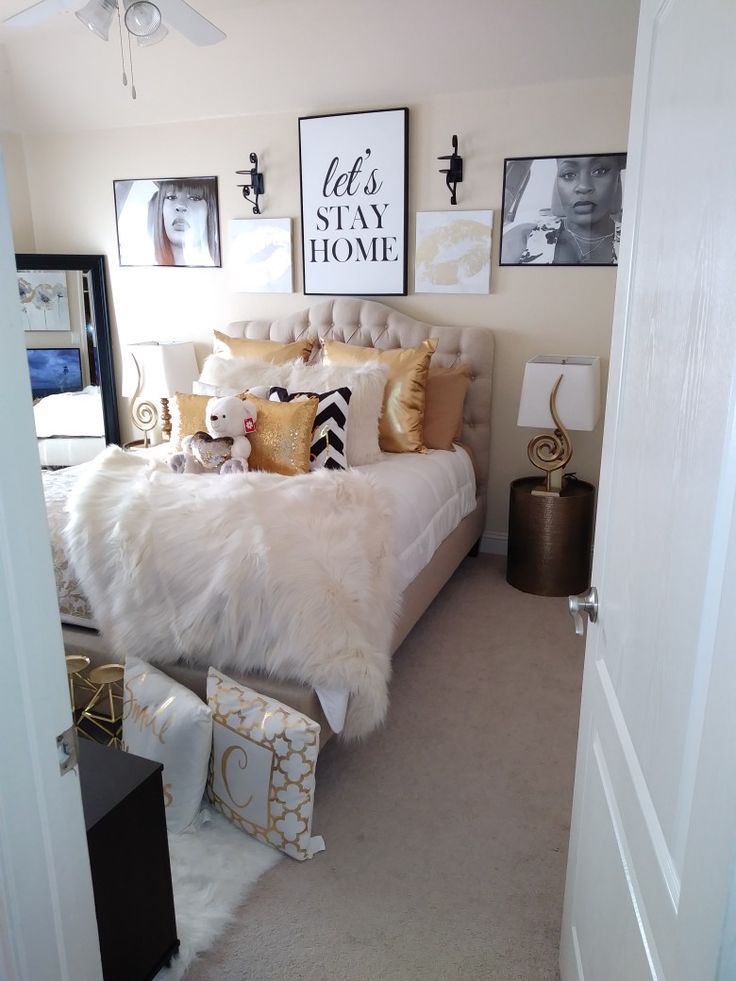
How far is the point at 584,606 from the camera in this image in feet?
4.20

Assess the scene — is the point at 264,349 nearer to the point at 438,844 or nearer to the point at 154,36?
the point at 154,36

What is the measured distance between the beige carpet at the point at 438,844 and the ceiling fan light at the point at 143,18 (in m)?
2.37

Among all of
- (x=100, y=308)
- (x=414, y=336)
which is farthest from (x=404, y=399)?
(x=100, y=308)

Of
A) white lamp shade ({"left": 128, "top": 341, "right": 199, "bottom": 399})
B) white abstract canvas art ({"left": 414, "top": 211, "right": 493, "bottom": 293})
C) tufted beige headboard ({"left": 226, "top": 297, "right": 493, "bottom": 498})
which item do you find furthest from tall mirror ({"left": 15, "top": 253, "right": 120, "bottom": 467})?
white abstract canvas art ({"left": 414, "top": 211, "right": 493, "bottom": 293})

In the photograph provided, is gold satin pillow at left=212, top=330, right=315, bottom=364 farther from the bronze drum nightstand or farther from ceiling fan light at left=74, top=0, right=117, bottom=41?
ceiling fan light at left=74, top=0, right=117, bottom=41

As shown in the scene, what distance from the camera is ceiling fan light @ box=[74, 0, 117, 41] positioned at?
7.70ft

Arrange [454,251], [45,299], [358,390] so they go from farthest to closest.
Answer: [45,299], [454,251], [358,390]

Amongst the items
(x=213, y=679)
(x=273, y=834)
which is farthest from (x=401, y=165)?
(x=273, y=834)

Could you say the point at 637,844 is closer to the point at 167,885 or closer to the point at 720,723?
the point at 720,723

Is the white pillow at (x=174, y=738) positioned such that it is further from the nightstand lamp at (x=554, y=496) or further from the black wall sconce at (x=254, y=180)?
the black wall sconce at (x=254, y=180)

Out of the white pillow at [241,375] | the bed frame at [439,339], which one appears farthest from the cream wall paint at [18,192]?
the white pillow at [241,375]

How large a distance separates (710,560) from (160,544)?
1745mm

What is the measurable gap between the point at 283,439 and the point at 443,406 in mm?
1005

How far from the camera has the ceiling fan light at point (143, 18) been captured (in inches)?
89.8
